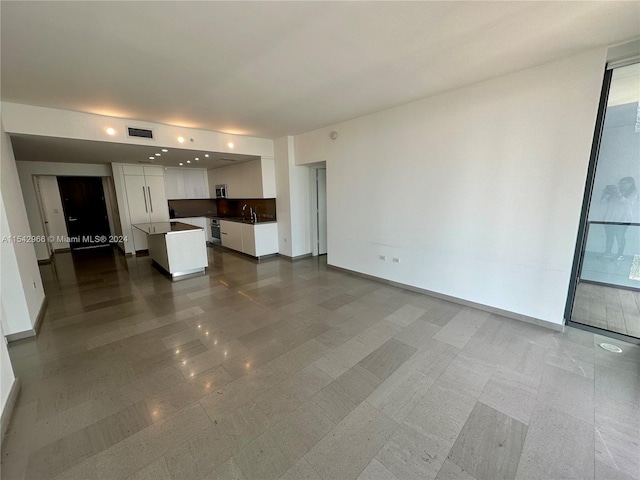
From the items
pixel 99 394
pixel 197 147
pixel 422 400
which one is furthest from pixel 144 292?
pixel 422 400

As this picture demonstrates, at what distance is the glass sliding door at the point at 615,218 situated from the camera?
96.4 inches

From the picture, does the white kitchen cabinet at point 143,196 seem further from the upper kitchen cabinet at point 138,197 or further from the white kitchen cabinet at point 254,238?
the white kitchen cabinet at point 254,238

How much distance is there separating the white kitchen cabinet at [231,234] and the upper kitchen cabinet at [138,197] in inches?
66.4

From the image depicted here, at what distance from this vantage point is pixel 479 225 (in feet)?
10.4

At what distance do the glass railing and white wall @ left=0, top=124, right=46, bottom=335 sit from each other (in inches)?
238

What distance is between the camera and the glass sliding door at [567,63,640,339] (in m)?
2.45

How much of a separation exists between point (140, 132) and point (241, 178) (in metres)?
2.73

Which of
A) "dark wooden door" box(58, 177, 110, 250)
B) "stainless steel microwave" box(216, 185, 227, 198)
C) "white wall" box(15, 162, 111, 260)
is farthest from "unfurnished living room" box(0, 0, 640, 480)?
"dark wooden door" box(58, 177, 110, 250)

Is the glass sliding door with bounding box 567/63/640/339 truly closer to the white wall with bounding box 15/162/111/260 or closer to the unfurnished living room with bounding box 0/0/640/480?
the unfurnished living room with bounding box 0/0/640/480

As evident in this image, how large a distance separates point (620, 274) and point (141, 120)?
702 cm

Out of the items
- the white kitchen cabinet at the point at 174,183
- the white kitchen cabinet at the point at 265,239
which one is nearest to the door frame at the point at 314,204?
the white kitchen cabinet at the point at 265,239

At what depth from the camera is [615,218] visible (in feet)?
8.92

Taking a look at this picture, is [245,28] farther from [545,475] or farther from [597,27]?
[545,475]

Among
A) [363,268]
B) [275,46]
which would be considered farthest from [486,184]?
[275,46]
